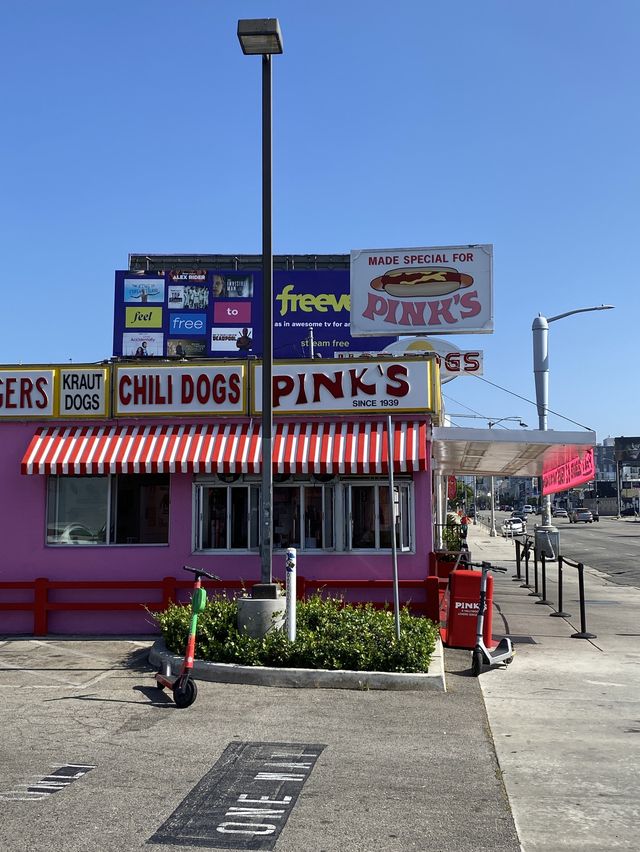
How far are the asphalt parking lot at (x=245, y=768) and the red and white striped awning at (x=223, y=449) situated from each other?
3742 millimetres

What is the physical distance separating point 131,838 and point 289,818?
1033mm

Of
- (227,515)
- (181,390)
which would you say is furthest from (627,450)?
(181,390)

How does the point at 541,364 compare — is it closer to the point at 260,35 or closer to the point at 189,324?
the point at 260,35

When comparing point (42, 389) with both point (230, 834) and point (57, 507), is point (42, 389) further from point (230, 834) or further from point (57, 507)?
point (230, 834)

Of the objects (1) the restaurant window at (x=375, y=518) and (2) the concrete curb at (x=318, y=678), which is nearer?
(2) the concrete curb at (x=318, y=678)

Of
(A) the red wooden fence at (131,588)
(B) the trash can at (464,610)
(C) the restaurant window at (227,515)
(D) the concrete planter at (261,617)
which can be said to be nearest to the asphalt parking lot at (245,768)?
(D) the concrete planter at (261,617)

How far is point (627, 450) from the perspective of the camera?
442 ft

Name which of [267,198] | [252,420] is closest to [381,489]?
[252,420]

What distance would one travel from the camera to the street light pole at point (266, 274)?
34.0 feet

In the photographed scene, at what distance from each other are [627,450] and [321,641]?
13373 cm

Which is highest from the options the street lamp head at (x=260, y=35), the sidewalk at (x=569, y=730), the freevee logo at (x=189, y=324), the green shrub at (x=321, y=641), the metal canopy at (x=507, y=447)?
the freevee logo at (x=189, y=324)

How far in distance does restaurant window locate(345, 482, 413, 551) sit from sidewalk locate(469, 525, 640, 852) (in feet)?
8.15

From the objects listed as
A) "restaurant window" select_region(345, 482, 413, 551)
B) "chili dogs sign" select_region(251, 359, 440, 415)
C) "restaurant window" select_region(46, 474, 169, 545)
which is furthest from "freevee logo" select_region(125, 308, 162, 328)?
"restaurant window" select_region(345, 482, 413, 551)

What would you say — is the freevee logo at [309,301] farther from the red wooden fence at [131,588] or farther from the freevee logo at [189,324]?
the red wooden fence at [131,588]
